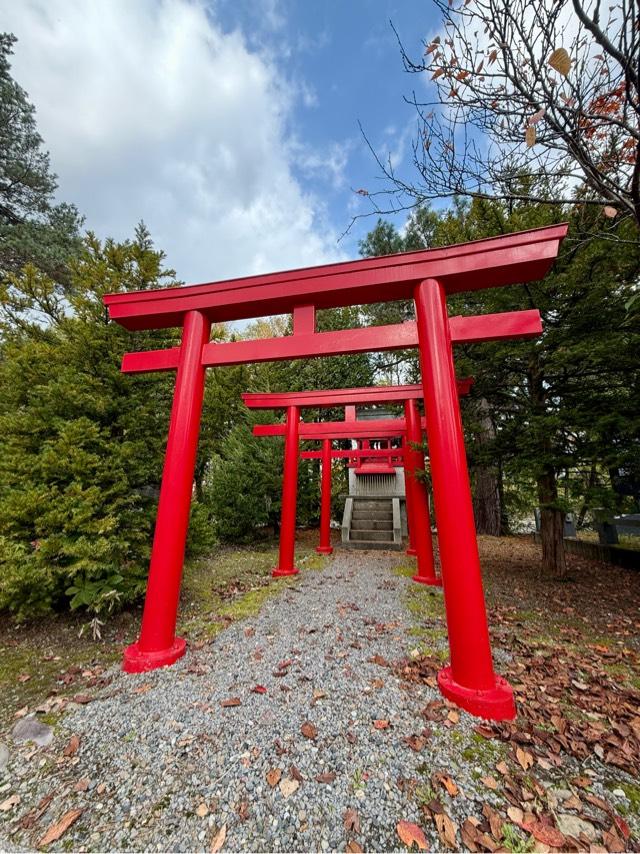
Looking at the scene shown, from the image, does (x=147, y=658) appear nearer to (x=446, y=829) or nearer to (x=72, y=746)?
(x=72, y=746)

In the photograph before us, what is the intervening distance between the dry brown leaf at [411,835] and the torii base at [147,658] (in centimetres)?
211

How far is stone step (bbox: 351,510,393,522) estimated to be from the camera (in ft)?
33.2

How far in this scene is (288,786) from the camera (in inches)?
64.9

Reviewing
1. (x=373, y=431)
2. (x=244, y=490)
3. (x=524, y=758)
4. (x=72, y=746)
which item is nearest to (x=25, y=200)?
(x=244, y=490)

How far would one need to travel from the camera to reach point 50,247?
9.16 meters

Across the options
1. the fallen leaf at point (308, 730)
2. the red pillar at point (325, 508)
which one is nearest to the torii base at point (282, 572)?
the red pillar at point (325, 508)

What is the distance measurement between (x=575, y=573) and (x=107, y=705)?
255 inches

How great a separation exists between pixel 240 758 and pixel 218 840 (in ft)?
1.33

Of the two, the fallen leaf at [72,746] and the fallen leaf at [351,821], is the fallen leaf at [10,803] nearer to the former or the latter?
the fallen leaf at [72,746]

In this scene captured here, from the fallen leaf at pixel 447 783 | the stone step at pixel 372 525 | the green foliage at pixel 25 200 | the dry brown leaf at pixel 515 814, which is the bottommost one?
the dry brown leaf at pixel 515 814

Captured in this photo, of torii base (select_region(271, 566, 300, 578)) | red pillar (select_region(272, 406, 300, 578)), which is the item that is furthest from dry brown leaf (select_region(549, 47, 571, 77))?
torii base (select_region(271, 566, 300, 578))

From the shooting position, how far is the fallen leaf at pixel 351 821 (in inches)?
57.1

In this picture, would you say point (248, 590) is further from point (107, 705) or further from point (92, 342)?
point (92, 342)

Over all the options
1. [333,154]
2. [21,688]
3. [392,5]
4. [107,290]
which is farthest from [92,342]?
[392,5]
